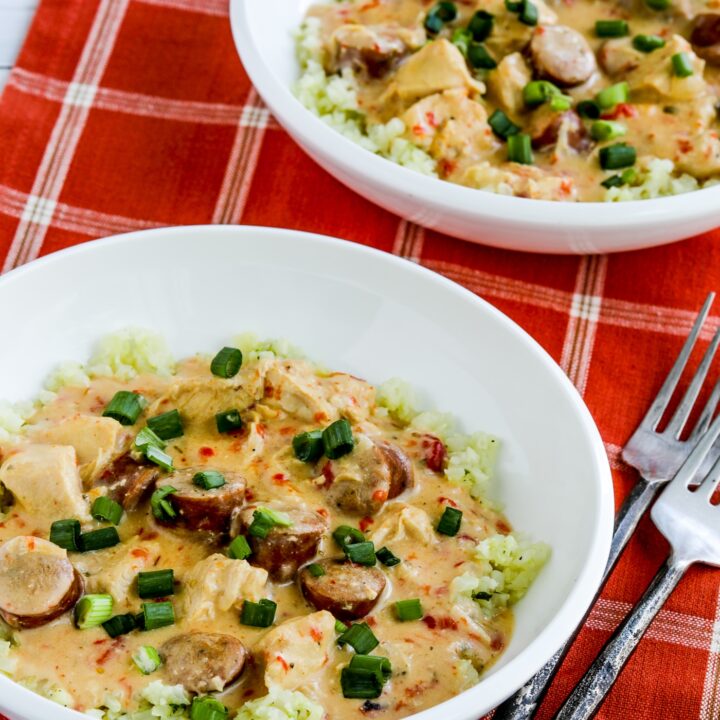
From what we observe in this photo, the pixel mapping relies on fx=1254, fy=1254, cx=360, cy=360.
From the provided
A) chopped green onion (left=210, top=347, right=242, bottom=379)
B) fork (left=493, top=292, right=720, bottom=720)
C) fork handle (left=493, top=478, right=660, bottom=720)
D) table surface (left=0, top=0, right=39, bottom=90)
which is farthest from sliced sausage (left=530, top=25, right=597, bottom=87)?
table surface (left=0, top=0, right=39, bottom=90)

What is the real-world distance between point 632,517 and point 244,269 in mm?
1621

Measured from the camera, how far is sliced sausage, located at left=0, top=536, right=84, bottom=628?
3.46 m

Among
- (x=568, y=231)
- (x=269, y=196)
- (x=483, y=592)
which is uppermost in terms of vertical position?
(x=568, y=231)

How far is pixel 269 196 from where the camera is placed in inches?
218

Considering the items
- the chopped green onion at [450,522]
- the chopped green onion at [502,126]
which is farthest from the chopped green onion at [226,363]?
the chopped green onion at [502,126]

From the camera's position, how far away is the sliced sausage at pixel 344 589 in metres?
3.58

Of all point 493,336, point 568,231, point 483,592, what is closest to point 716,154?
point 568,231

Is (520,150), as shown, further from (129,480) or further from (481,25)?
(129,480)

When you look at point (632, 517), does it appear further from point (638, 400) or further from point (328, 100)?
point (328, 100)

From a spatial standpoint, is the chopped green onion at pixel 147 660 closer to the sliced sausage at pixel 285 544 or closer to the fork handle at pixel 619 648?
the sliced sausage at pixel 285 544

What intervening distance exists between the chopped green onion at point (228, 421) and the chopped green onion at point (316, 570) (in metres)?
0.62

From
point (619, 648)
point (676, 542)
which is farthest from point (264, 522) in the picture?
point (676, 542)

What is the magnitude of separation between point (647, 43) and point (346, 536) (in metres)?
2.96

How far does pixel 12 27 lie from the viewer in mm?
6223
